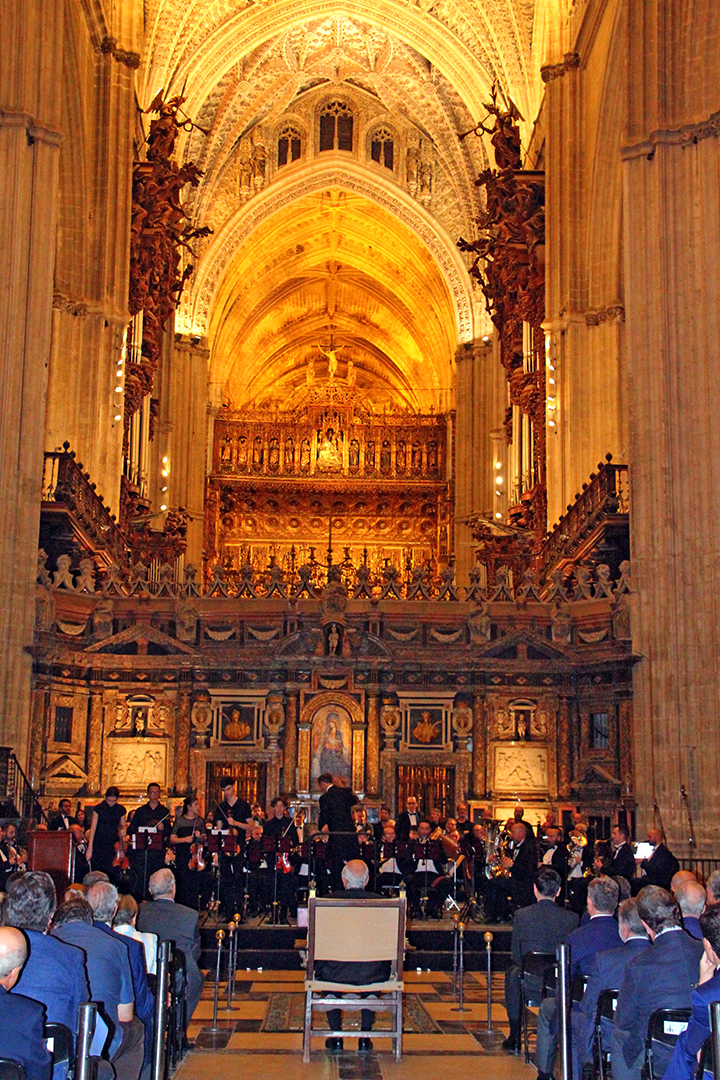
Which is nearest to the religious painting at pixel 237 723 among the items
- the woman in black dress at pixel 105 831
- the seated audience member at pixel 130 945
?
the woman in black dress at pixel 105 831

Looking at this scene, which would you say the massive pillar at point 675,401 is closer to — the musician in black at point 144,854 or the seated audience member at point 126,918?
the musician in black at point 144,854

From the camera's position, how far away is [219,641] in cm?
1677

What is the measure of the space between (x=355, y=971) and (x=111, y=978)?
2.18 metres

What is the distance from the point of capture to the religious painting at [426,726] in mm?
16578

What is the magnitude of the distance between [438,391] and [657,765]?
26426mm

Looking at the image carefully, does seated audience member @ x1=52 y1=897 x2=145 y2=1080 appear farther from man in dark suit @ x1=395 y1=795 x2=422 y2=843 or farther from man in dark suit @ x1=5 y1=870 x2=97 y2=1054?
man in dark suit @ x1=395 y1=795 x2=422 y2=843

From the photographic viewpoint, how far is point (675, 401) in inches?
606

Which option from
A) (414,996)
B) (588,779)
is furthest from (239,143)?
(414,996)

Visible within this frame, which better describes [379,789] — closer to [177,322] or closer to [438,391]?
[177,322]

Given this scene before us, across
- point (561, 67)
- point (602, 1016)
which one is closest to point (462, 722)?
point (602, 1016)

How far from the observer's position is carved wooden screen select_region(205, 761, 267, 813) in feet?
53.9

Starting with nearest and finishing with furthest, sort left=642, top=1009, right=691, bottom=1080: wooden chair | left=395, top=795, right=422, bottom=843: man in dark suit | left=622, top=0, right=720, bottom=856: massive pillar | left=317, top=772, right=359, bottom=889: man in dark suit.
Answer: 1. left=642, top=1009, right=691, bottom=1080: wooden chair
2. left=317, top=772, right=359, bottom=889: man in dark suit
3. left=395, top=795, right=422, bottom=843: man in dark suit
4. left=622, top=0, right=720, bottom=856: massive pillar

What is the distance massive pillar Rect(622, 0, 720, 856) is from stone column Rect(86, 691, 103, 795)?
6.65 meters

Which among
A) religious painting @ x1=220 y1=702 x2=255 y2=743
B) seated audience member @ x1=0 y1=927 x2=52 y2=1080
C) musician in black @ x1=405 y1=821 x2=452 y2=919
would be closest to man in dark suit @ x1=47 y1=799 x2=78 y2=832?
musician in black @ x1=405 y1=821 x2=452 y2=919
